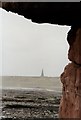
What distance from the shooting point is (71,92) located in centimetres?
1388

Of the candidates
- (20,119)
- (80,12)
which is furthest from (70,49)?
(20,119)

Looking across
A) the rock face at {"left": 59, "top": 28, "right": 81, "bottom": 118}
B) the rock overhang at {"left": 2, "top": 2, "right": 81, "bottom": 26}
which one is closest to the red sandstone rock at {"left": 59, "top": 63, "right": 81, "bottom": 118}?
the rock face at {"left": 59, "top": 28, "right": 81, "bottom": 118}

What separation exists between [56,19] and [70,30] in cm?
104

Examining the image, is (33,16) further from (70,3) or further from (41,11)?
(70,3)

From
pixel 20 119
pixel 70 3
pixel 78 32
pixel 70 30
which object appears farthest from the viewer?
pixel 20 119

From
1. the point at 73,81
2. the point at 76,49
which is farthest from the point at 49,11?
the point at 73,81

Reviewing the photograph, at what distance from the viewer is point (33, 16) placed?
13828 mm

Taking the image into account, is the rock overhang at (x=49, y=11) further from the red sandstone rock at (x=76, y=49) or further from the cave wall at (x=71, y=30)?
the red sandstone rock at (x=76, y=49)

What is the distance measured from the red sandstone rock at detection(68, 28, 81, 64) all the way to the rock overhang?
558 millimetres

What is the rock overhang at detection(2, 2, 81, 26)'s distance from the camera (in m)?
12.8

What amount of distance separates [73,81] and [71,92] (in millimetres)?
464

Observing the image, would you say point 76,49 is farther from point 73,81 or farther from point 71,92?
point 71,92

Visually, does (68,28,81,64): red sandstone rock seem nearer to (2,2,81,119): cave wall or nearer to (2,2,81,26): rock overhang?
(2,2,81,119): cave wall

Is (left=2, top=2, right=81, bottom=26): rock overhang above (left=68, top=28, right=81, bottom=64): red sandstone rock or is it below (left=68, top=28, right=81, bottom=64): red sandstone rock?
above
